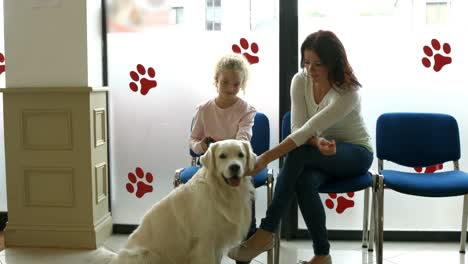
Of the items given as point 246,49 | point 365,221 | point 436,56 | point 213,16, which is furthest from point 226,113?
point 436,56

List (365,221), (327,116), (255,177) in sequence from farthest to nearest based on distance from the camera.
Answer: (365,221) → (255,177) → (327,116)

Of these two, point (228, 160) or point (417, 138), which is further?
point (417, 138)

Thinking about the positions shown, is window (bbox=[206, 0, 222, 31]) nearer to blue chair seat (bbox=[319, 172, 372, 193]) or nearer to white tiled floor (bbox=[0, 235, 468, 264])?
blue chair seat (bbox=[319, 172, 372, 193])

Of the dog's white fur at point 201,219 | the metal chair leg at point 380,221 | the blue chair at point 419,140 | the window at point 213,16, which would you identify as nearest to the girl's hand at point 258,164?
the dog's white fur at point 201,219

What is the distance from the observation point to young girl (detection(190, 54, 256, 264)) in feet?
10.1

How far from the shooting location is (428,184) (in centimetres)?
291

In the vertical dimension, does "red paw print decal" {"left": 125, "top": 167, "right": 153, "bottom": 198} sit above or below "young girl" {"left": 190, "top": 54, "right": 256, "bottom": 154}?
below

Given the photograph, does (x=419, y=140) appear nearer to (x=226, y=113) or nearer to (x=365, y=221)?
(x=365, y=221)

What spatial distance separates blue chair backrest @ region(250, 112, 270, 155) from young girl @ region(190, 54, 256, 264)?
25 centimetres

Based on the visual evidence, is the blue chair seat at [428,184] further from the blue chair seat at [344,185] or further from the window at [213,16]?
the window at [213,16]

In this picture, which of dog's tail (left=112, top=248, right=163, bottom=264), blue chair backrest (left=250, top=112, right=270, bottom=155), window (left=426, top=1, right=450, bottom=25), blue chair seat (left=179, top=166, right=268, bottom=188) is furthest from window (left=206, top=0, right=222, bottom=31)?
dog's tail (left=112, top=248, right=163, bottom=264)

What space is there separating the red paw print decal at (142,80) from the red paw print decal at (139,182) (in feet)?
2.03

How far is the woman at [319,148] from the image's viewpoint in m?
2.74

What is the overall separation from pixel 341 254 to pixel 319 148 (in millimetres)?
1028
